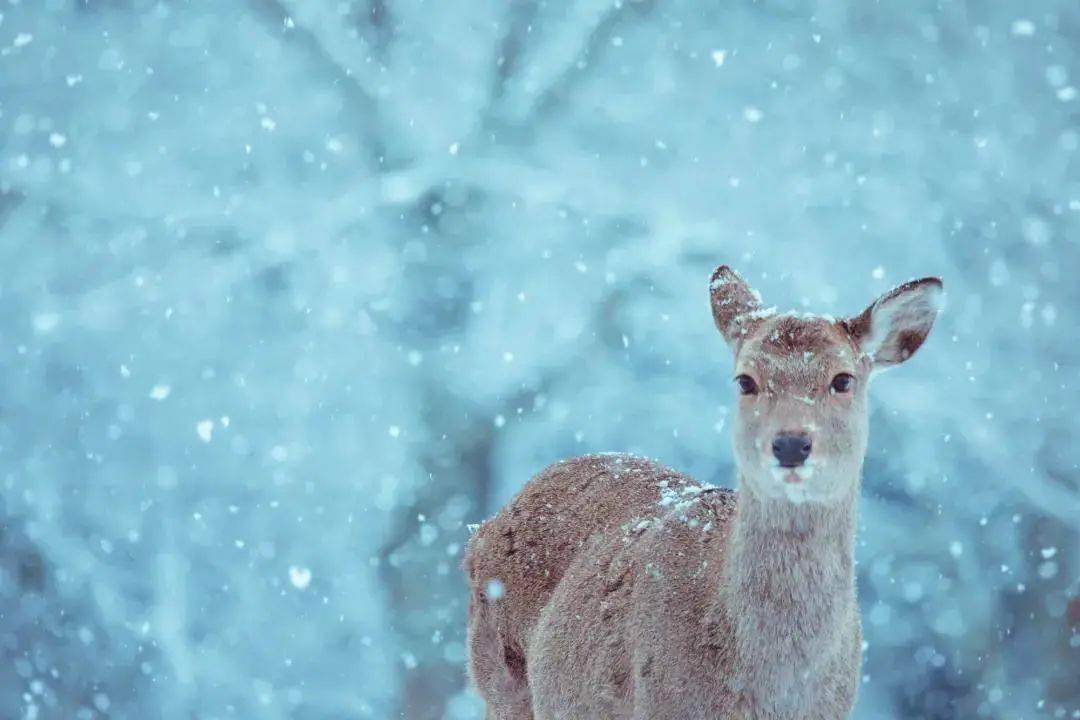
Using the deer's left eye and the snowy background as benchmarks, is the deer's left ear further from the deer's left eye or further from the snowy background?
the snowy background

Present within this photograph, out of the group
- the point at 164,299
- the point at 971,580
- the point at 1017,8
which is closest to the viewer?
the point at 971,580

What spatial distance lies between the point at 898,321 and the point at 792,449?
716 mm

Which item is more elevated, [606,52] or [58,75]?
[606,52]

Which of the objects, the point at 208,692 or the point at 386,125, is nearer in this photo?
the point at 208,692

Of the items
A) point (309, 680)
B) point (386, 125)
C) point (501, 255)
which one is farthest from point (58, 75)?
point (309, 680)

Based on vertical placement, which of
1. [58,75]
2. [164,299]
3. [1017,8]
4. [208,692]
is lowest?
[208,692]

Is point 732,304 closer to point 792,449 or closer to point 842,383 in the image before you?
point 842,383

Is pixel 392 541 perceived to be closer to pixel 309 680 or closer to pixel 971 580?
pixel 309 680

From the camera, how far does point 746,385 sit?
3.42 metres

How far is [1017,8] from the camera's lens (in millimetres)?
8391

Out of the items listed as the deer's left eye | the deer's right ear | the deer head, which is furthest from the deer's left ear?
the deer's right ear

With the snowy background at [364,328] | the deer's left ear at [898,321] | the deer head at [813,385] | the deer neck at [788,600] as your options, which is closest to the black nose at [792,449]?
the deer head at [813,385]

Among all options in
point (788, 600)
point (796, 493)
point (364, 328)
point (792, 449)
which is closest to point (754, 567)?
point (788, 600)

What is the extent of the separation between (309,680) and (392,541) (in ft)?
3.95
